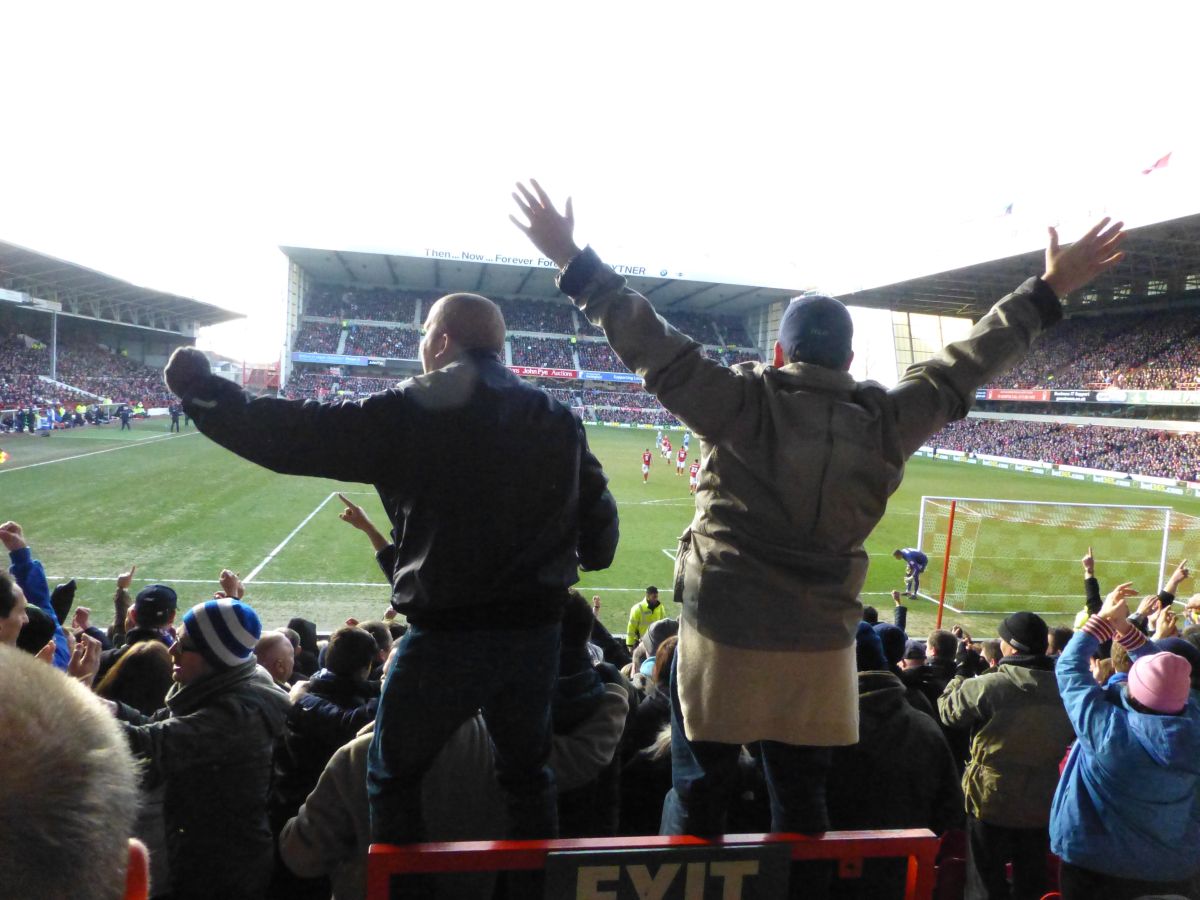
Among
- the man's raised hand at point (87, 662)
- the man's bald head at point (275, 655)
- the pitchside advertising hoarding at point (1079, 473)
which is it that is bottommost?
the pitchside advertising hoarding at point (1079, 473)

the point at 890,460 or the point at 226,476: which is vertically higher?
the point at 890,460

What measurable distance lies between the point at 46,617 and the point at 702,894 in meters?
3.70

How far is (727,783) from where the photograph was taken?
1.91 meters

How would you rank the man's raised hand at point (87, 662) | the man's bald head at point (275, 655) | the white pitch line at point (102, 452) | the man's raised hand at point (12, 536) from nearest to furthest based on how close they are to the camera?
the man's raised hand at point (87, 662)
the man's bald head at point (275, 655)
the man's raised hand at point (12, 536)
the white pitch line at point (102, 452)

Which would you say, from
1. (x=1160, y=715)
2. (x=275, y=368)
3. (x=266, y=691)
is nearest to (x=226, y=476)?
(x=266, y=691)

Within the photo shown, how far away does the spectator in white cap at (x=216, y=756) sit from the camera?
2.63 meters

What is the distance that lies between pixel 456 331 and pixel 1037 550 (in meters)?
18.7

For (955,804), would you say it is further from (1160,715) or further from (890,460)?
(890,460)

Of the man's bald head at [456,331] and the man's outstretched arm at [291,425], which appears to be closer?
the man's outstretched arm at [291,425]

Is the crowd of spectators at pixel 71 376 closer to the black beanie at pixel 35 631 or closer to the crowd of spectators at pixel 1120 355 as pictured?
the black beanie at pixel 35 631

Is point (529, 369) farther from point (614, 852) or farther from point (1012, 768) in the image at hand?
point (614, 852)

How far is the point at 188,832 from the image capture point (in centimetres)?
266

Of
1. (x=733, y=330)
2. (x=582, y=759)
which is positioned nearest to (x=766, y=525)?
(x=582, y=759)

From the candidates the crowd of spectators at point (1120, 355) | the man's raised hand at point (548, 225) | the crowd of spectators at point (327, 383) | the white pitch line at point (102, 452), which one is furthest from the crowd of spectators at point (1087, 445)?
the crowd of spectators at point (327, 383)
